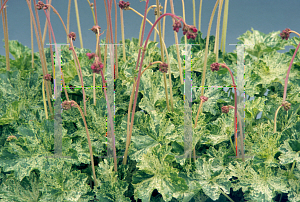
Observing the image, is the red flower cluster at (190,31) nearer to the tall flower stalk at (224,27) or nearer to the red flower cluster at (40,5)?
the red flower cluster at (40,5)

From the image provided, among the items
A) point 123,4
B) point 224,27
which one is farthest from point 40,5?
point 224,27

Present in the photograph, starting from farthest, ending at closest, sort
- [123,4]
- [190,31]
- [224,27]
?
[224,27], [123,4], [190,31]

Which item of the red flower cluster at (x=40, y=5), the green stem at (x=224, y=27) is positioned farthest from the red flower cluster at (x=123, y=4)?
the green stem at (x=224, y=27)

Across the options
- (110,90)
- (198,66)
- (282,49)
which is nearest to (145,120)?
(110,90)

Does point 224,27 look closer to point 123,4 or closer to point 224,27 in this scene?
point 224,27

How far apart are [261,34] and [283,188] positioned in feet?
2.71

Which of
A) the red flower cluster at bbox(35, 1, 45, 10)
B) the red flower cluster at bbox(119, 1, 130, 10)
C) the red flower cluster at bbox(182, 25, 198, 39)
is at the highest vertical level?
the red flower cluster at bbox(35, 1, 45, 10)

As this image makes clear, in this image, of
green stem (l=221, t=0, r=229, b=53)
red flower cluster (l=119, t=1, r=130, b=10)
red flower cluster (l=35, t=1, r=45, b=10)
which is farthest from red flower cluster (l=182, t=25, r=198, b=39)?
green stem (l=221, t=0, r=229, b=53)

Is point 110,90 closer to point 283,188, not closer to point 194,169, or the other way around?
point 194,169

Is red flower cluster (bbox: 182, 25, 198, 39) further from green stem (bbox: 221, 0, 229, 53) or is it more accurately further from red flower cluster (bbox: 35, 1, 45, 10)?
green stem (bbox: 221, 0, 229, 53)

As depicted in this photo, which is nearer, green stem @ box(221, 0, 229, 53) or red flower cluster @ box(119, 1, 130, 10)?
red flower cluster @ box(119, 1, 130, 10)

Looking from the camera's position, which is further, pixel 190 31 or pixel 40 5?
pixel 40 5

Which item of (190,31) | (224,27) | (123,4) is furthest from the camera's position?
(224,27)

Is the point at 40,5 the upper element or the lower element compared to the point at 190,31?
upper
